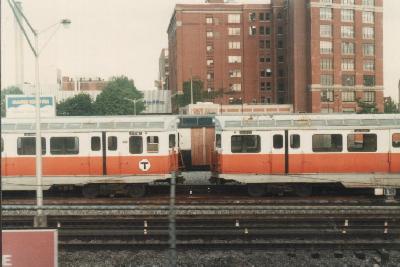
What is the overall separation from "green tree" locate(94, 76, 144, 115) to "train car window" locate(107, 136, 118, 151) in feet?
232

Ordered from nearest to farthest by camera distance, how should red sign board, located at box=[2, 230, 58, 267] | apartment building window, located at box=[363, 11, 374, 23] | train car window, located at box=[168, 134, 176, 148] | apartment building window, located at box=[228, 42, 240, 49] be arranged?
red sign board, located at box=[2, 230, 58, 267]
train car window, located at box=[168, 134, 176, 148]
apartment building window, located at box=[363, 11, 374, 23]
apartment building window, located at box=[228, 42, 240, 49]

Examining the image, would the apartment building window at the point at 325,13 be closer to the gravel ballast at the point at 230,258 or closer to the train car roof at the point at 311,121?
the train car roof at the point at 311,121

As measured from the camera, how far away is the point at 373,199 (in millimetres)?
19750

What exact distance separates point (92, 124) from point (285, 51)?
8976 cm

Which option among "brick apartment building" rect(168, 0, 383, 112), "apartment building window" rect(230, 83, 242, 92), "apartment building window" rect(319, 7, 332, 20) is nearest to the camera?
"apartment building window" rect(319, 7, 332, 20)

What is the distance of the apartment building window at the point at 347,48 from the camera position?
92.1m

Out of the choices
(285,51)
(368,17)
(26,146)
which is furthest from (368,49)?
(26,146)

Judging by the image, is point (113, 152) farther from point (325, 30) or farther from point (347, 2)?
point (347, 2)

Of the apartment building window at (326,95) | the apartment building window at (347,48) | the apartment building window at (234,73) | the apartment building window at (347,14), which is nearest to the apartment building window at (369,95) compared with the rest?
the apartment building window at (326,95)

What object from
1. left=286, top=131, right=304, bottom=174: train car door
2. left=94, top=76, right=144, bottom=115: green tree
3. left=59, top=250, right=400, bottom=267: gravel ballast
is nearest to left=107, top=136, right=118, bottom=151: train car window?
left=286, top=131, right=304, bottom=174: train car door

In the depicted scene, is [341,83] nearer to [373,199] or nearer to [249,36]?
[249,36]

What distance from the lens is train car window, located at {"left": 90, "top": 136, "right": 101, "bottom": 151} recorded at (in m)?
20.8

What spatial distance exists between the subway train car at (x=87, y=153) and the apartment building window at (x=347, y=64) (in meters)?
77.8

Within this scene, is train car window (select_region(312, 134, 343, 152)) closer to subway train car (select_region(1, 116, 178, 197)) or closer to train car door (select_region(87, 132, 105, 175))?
subway train car (select_region(1, 116, 178, 197))
